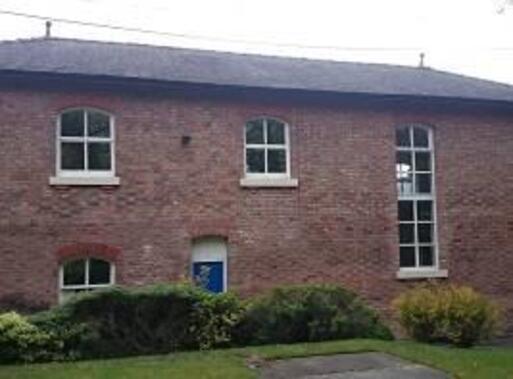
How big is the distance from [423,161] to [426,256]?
8.58ft

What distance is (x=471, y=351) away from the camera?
1437 cm

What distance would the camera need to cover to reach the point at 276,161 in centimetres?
1970

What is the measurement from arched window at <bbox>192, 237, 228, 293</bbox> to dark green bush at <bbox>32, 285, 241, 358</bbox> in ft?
11.8

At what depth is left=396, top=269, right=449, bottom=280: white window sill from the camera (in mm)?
20422

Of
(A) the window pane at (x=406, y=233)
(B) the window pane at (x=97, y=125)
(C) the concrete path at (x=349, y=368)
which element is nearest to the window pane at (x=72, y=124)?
(B) the window pane at (x=97, y=125)

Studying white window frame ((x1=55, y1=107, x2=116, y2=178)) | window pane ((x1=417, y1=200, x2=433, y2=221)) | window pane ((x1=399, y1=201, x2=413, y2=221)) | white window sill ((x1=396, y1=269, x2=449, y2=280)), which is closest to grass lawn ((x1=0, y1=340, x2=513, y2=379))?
white window sill ((x1=396, y1=269, x2=449, y2=280))

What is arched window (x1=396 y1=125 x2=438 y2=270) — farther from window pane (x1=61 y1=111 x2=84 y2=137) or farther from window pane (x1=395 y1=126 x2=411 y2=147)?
window pane (x1=61 y1=111 x2=84 y2=137)

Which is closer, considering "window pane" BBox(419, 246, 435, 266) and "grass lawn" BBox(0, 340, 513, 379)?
"grass lawn" BBox(0, 340, 513, 379)

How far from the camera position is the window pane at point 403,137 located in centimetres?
2121

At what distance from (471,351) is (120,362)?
6.44 meters

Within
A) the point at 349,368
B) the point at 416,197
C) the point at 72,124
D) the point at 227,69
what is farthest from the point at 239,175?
the point at 349,368

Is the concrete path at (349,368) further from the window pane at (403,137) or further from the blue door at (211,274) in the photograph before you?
the window pane at (403,137)

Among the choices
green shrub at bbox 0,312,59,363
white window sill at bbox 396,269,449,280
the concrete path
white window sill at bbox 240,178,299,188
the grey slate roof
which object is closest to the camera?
the concrete path

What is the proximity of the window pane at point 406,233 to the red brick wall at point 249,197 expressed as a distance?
0.65m
